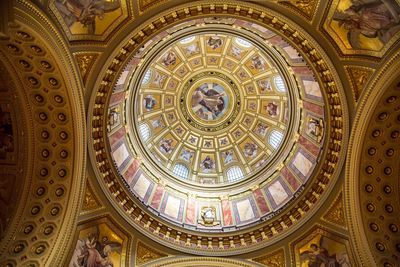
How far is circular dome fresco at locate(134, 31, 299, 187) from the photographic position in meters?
25.0

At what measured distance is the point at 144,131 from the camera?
2561cm

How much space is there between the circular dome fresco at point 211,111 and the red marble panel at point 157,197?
156 centimetres

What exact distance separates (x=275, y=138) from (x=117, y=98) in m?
10.6

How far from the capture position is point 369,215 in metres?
16.7

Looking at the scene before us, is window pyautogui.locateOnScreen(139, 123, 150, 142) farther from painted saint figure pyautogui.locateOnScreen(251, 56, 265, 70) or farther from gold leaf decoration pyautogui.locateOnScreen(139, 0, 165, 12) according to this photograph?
gold leaf decoration pyautogui.locateOnScreen(139, 0, 165, 12)

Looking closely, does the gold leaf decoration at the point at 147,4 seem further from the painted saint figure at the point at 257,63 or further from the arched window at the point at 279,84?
the painted saint figure at the point at 257,63

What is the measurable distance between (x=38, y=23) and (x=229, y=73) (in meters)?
18.2

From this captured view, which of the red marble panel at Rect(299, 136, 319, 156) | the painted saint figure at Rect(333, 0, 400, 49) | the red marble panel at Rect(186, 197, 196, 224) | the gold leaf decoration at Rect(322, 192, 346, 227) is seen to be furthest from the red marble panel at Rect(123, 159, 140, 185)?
the painted saint figure at Rect(333, 0, 400, 49)

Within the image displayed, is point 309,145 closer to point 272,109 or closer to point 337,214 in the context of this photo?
point 337,214

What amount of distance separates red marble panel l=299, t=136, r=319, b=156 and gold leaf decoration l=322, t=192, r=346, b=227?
9.16ft

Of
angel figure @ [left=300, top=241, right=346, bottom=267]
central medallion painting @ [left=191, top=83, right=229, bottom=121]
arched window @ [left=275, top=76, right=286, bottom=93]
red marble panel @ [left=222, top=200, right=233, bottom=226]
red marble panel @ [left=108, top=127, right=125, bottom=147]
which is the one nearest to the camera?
angel figure @ [left=300, top=241, right=346, bottom=267]

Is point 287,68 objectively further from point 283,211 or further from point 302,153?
point 283,211

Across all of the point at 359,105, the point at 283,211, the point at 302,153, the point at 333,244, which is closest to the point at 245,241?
the point at 283,211

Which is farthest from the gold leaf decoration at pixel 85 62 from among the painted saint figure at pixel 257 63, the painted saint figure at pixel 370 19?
the painted saint figure at pixel 257 63
